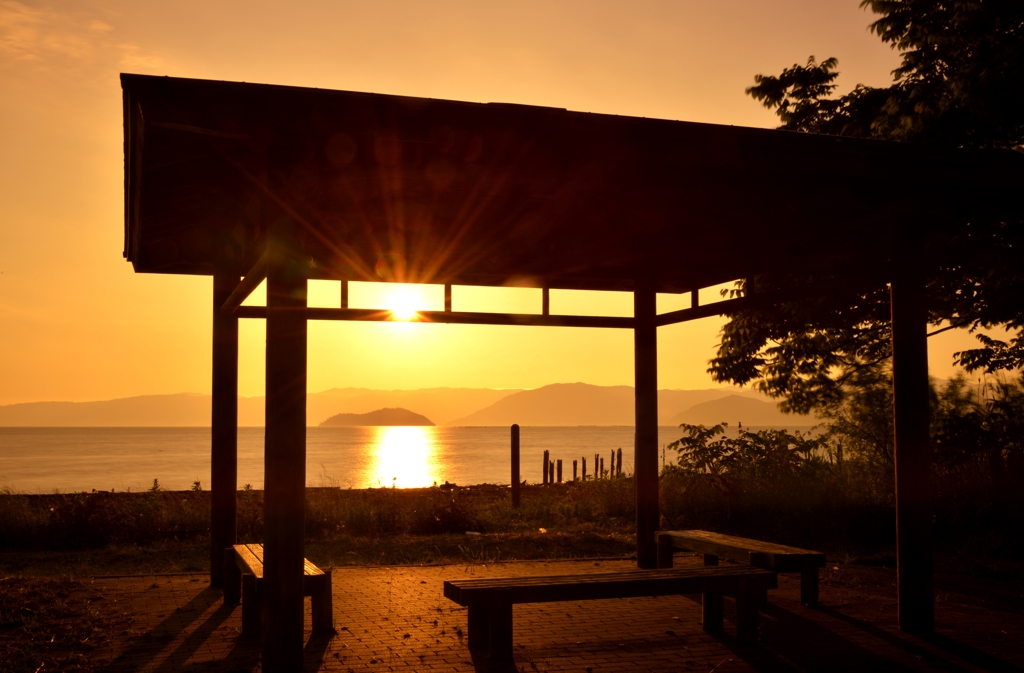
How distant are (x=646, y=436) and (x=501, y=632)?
4417 mm

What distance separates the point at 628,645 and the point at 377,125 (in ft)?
14.0

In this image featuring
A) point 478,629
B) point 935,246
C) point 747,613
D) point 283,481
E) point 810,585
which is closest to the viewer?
point 283,481

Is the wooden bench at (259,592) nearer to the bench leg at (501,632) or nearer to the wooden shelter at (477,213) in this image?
the wooden shelter at (477,213)

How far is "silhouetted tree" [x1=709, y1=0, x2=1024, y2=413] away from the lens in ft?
40.2

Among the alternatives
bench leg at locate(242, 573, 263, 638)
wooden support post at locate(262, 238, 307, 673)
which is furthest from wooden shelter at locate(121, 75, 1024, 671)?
bench leg at locate(242, 573, 263, 638)

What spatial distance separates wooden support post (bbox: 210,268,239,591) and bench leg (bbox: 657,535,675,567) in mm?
4415

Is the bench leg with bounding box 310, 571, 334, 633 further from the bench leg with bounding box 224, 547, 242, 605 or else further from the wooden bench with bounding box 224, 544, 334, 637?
the bench leg with bounding box 224, 547, 242, 605

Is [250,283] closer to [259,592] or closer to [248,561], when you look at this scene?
A: [248,561]

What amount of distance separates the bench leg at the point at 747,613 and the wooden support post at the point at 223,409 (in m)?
5.09

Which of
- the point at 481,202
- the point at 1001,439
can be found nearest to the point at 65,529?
the point at 481,202

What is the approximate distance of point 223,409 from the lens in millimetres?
9266

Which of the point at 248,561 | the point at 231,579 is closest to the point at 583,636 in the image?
the point at 248,561

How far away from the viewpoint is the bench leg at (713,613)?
742 cm

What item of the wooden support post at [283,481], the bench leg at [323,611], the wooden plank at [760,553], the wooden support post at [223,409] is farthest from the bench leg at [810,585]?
the wooden support post at [223,409]
